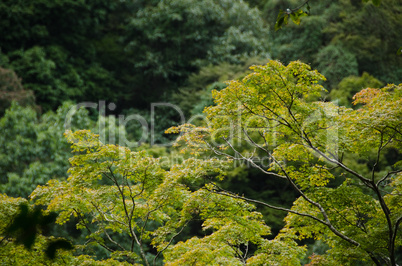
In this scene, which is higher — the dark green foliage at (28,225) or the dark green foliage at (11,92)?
the dark green foliage at (11,92)

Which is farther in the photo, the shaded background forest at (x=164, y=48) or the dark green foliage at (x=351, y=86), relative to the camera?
the shaded background forest at (x=164, y=48)

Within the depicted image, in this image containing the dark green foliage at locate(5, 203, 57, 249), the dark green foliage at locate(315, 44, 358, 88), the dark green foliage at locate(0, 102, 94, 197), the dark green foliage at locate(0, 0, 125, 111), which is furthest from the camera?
the dark green foliage at locate(0, 0, 125, 111)

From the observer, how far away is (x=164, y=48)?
21.1 meters

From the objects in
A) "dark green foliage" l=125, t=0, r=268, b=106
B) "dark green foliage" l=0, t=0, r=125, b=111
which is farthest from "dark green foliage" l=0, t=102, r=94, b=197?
"dark green foliage" l=125, t=0, r=268, b=106

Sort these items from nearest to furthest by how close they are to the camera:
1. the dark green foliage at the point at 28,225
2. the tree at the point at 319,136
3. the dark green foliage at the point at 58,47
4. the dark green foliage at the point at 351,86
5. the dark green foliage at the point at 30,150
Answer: the dark green foliage at the point at 28,225 < the tree at the point at 319,136 < the dark green foliage at the point at 30,150 < the dark green foliage at the point at 351,86 < the dark green foliage at the point at 58,47

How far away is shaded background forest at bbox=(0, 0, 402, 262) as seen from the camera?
17.9 m

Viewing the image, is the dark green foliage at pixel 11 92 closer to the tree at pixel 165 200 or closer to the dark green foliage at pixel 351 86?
the tree at pixel 165 200

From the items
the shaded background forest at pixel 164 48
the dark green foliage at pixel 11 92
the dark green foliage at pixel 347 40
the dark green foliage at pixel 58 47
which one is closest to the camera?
the dark green foliage at pixel 11 92

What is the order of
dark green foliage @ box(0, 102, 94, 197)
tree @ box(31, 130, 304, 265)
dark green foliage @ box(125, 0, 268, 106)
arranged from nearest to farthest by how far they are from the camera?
tree @ box(31, 130, 304, 265), dark green foliage @ box(0, 102, 94, 197), dark green foliage @ box(125, 0, 268, 106)

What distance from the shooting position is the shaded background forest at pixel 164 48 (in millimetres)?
17875

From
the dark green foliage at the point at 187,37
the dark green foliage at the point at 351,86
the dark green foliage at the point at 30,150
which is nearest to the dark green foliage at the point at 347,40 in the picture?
the dark green foliage at the point at 187,37

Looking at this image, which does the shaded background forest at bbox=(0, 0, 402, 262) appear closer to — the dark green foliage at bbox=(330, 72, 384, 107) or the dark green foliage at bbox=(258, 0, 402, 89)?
the dark green foliage at bbox=(258, 0, 402, 89)

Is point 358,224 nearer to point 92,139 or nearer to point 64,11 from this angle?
point 92,139

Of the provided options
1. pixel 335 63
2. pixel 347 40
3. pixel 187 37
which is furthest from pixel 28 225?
pixel 187 37
